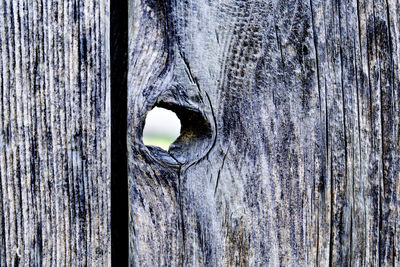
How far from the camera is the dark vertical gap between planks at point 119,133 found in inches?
40.0

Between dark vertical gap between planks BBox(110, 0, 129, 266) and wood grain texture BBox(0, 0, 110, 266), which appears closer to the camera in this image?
wood grain texture BBox(0, 0, 110, 266)

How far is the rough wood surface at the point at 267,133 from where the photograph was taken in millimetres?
992

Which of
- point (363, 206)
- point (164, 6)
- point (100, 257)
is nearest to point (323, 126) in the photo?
point (363, 206)

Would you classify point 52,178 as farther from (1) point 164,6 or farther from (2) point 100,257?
(1) point 164,6

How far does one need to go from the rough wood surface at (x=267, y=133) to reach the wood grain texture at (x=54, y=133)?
0.07 meters

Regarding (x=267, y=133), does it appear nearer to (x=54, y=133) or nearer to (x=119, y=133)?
(x=119, y=133)

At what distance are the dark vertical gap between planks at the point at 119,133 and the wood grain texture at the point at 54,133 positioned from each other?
5 centimetres

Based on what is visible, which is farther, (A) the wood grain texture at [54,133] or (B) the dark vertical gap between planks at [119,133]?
(B) the dark vertical gap between planks at [119,133]

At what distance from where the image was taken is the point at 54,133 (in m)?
0.93

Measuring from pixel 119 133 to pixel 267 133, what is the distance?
34 cm

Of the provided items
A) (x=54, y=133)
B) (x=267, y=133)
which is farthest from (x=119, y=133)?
(x=267, y=133)

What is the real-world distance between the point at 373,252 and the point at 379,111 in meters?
0.35

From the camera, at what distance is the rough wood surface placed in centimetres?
99

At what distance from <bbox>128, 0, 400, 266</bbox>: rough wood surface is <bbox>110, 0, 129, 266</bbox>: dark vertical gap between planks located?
41 millimetres
